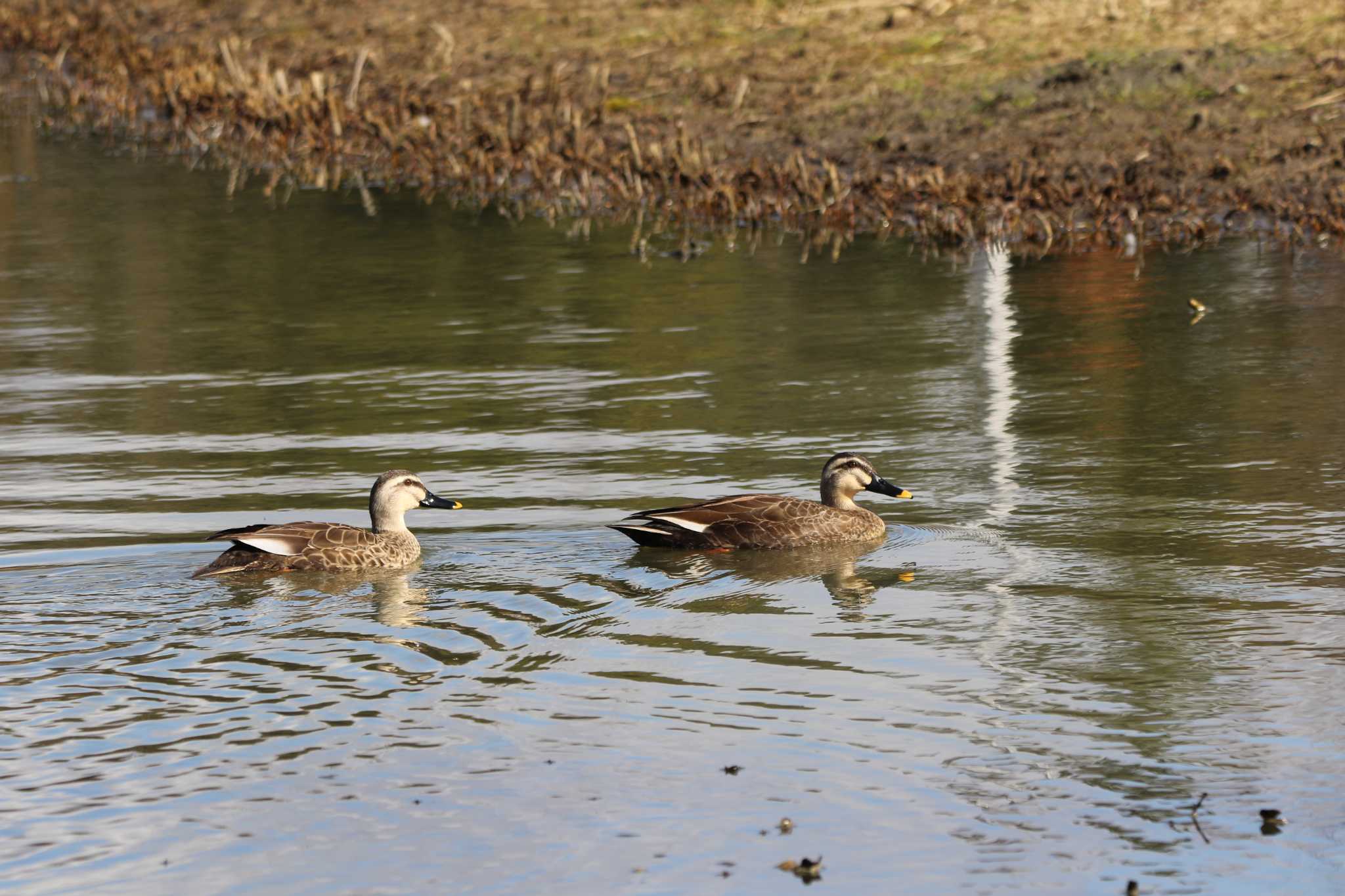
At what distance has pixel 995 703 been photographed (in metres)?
8.58

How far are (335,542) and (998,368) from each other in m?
6.45

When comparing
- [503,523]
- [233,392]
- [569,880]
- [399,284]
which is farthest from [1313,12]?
[569,880]

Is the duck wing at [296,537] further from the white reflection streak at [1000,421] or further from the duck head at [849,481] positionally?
the white reflection streak at [1000,421]

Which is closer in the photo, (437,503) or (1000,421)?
(437,503)

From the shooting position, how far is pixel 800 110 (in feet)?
85.2

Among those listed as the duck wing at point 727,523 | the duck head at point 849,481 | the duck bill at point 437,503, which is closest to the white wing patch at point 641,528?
the duck wing at point 727,523

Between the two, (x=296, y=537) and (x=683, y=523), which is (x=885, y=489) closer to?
(x=683, y=523)

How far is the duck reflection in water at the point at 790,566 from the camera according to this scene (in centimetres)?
1085

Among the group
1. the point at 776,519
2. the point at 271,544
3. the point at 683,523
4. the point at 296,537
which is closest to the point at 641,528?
the point at 683,523

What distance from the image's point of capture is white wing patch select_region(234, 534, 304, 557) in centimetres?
1055

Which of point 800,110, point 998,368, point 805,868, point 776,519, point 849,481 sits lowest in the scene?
point 805,868

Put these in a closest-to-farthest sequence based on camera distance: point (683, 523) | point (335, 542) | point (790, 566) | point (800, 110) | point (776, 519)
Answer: point (335, 542), point (683, 523), point (790, 566), point (776, 519), point (800, 110)

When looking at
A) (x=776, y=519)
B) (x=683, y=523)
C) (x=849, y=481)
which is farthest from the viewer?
(x=849, y=481)

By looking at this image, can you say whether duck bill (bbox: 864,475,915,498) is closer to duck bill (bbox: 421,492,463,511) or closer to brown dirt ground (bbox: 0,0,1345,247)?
duck bill (bbox: 421,492,463,511)
